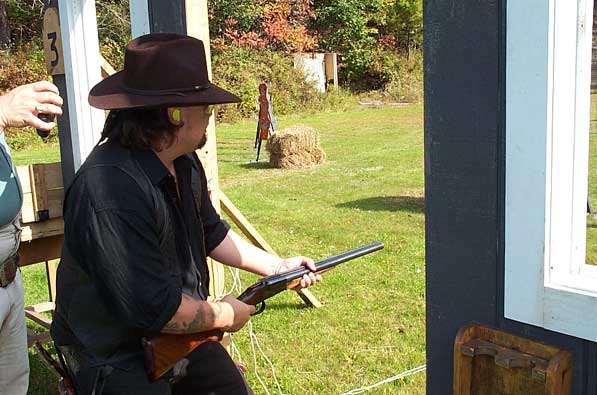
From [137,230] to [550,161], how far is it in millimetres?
1108

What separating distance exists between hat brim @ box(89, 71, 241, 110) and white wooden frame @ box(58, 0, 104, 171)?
1.96 metres

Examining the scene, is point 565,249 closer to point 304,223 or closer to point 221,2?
point 304,223

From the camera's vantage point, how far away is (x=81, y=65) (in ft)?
13.0

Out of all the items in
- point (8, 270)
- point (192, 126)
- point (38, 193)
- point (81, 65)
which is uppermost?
point (81, 65)

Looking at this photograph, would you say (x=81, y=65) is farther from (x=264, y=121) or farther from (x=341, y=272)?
(x=264, y=121)

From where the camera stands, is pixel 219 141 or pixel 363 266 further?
pixel 219 141

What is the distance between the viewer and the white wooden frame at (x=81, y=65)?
12.9ft

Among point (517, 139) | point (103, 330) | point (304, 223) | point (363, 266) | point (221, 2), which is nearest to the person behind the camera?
point (517, 139)

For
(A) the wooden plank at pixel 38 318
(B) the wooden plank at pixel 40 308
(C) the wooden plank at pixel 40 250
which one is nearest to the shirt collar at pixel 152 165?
(C) the wooden plank at pixel 40 250

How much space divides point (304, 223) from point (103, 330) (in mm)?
5494

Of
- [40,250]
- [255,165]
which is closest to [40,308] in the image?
[40,250]

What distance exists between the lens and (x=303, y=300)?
513 cm

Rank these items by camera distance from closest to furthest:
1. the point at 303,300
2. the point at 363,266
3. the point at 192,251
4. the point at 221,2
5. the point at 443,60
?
the point at 443,60, the point at 192,251, the point at 303,300, the point at 363,266, the point at 221,2

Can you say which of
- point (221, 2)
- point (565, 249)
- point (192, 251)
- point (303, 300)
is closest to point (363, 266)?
point (303, 300)
